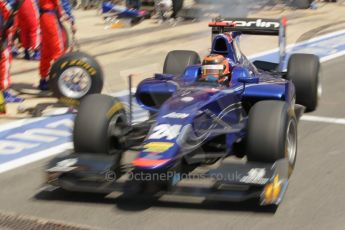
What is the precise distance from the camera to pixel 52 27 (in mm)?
8680

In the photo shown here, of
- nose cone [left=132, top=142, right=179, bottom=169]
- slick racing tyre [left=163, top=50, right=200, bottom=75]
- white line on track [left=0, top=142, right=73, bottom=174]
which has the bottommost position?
white line on track [left=0, top=142, right=73, bottom=174]

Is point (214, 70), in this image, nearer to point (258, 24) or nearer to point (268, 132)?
point (268, 132)

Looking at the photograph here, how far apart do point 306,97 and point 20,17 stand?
227 inches

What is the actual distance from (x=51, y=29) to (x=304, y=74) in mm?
3619

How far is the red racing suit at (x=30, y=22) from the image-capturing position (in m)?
10.8

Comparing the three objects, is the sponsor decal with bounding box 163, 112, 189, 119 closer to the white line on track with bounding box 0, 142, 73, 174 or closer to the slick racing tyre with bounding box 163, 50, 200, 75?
the white line on track with bounding box 0, 142, 73, 174

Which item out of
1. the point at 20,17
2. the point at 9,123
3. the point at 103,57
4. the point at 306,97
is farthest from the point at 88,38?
the point at 306,97

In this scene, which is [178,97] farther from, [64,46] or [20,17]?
[20,17]

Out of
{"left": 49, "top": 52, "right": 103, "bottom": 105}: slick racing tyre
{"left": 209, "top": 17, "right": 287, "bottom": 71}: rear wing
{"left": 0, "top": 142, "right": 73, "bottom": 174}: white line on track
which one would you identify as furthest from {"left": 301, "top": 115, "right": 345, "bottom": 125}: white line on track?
{"left": 0, "top": 142, "right": 73, "bottom": 174}: white line on track

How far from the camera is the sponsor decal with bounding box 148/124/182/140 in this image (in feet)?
15.6

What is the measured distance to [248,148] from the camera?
4.91 m

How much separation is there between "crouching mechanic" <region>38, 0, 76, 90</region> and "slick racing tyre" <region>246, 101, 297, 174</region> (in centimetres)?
446

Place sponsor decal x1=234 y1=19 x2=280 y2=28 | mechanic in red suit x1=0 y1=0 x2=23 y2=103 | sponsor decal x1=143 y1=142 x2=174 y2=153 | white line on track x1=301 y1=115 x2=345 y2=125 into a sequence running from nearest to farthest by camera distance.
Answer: sponsor decal x1=143 y1=142 x2=174 y2=153, white line on track x1=301 y1=115 x2=345 y2=125, sponsor decal x1=234 y1=19 x2=280 y2=28, mechanic in red suit x1=0 y1=0 x2=23 y2=103

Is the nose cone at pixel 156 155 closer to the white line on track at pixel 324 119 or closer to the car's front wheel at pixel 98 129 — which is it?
the car's front wheel at pixel 98 129
